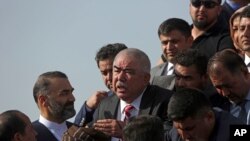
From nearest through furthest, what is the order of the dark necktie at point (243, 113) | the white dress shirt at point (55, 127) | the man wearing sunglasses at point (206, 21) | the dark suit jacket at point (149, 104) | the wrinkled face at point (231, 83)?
the dark necktie at point (243, 113), the wrinkled face at point (231, 83), the dark suit jacket at point (149, 104), the white dress shirt at point (55, 127), the man wearing sunglasses at point (206, 21)

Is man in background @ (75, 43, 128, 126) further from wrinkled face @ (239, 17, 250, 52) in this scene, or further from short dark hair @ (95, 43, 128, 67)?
wrinkled face @ (239, 17, 250, 52)

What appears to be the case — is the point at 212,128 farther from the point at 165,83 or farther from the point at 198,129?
the point at 165,83

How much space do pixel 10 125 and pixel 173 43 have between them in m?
3.09

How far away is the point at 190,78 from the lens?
33.1 feet

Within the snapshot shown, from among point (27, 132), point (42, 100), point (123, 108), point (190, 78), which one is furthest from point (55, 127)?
point (190, 78)

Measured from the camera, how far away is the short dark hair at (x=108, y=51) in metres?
11.5

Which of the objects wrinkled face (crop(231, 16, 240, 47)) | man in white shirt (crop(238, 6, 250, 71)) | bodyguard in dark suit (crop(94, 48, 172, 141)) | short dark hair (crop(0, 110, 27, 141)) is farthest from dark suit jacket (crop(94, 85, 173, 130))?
short dark hair (crop(0, 110, 27, 141))

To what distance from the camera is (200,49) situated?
11.3 m

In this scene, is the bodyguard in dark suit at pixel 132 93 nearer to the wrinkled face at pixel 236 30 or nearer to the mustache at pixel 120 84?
the mustache at pixel 120 84

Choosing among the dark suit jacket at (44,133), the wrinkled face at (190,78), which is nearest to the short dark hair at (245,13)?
the wrinkled face at (190,78)

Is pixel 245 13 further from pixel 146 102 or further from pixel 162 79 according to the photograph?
pixel 146 102

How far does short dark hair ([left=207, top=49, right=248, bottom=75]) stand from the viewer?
934cm

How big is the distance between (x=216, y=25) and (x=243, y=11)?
124 cm

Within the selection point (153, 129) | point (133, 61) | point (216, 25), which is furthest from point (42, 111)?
point (153, 129)
